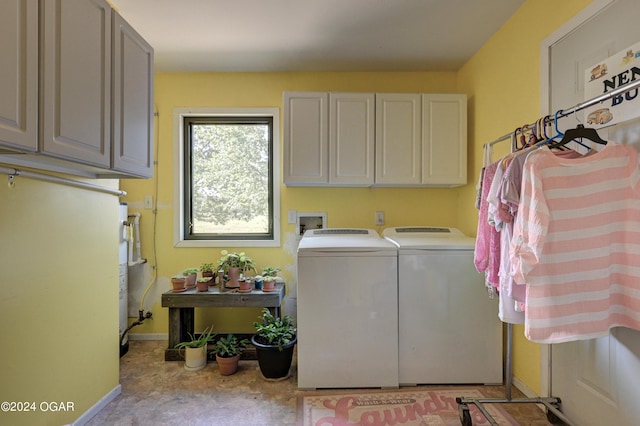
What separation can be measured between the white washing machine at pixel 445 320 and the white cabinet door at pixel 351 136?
0.75 metres

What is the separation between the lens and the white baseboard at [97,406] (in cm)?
161

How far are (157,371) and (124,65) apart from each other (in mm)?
1986

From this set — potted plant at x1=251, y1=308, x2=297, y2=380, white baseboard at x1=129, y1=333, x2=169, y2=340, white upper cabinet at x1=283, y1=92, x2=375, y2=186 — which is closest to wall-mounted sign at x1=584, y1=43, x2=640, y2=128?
white upper cabinet at x1=283, y1=92, x2=375, y2=186

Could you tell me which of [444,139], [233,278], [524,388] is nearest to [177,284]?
[233,278]

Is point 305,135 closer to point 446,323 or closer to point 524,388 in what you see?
point 446,323

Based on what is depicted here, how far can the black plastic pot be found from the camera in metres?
2.07

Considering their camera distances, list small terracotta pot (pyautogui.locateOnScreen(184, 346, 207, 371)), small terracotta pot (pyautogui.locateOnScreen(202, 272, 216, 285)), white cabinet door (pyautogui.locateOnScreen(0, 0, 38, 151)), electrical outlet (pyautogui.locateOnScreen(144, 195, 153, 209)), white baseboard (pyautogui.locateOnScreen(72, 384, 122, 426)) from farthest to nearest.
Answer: electrical outlet (pyautogui.locateOnScreen(144, 195, 153, 209)) → small terracotta pot (pyautogui.locateOnScreen(202, 272, 216, 285)) → small terracotta pot (pyautogui.locateOnScreen(184, 346, 207, 371)) → white baseboard (pyautogui.locateOnScreen(72, 384, 122, 426)) → white cabinet door (pyautogui.locateOnScreen(0, 0, 38, 151))

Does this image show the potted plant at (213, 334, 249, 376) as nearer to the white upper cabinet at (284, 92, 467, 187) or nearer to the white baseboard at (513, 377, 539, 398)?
the white upper cabinet at (284, 92, 467, 187)

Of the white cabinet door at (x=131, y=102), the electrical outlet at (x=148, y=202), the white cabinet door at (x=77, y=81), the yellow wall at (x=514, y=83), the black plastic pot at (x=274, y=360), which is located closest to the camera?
the white cabinet door at (x=77, y=81)

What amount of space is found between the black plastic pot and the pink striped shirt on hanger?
4.75ft

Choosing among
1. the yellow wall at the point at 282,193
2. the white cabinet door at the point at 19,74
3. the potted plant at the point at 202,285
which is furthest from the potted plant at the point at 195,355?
the white cabinet door at the point at 19,74

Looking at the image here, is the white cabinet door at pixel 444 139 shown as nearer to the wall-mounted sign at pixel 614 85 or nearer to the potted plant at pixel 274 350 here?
the wall-mounted sign at pixel 614 85

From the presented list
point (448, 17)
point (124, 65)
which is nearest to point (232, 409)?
point (124, 65)

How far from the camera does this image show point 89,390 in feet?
5.49
